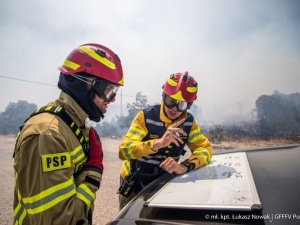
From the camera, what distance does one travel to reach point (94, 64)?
1.65 m

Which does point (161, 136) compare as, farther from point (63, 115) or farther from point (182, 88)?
point (63, 115)

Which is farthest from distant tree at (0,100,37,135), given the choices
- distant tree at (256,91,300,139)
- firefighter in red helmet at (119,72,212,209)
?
firefighter in red helmet at (119,72,212,209)

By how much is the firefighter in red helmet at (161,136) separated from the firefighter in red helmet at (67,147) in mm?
808

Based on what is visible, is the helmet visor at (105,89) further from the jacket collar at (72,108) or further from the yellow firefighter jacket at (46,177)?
the yellow firefighter jacket at (46,177)

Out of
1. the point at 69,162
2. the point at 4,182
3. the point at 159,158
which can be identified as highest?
the point at 69,162

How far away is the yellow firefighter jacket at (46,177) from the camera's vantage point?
1.10 m

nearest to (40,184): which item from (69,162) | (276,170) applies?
(69,162)

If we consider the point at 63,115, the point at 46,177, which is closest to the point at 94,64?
the point at 63,115

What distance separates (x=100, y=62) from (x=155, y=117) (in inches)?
44.1

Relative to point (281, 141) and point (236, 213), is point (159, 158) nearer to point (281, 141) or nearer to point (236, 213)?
point (236, 213)

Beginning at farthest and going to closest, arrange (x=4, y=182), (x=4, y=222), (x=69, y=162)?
(x=4, y=182)
(x=4, y=222)
(x=69, y=162)

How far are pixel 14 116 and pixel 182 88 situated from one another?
3846cm

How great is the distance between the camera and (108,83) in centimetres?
168

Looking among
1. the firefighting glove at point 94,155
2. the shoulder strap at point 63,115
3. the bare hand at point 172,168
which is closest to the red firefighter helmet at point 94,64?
the shoulder strap at point 63,115
